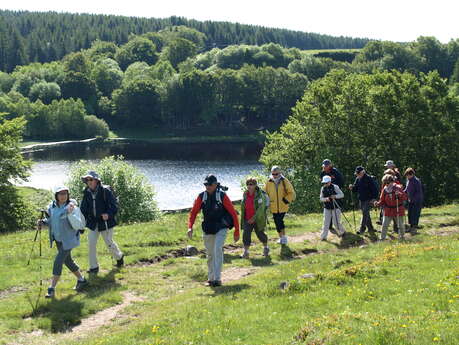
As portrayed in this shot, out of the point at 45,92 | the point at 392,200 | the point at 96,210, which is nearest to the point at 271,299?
the point at 96,210

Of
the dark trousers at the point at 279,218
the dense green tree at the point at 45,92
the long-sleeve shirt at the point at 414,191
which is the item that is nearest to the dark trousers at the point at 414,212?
the long-sleeve shirt at the point at 414,191

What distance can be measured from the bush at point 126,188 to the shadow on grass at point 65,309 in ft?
97.4

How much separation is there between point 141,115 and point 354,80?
125 metres

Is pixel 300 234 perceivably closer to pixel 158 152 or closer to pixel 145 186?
pixel 145 186

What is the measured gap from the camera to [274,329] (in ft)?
36.7

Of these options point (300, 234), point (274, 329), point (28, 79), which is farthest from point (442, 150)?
point (28, 79)

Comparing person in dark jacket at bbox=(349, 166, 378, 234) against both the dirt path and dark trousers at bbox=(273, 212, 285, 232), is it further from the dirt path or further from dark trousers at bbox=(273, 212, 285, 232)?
the dirt path

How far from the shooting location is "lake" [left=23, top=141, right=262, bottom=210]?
264 ft

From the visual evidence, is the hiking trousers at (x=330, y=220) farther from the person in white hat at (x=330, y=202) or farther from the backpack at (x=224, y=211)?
the backpack at (x=224, y=211)

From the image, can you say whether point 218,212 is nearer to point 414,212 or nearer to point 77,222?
point 77,222

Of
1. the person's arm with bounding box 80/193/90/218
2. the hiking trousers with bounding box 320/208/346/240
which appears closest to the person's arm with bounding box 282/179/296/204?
the hiking trousers with bounding box 320/208/346/240

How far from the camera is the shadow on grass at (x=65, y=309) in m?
13.7

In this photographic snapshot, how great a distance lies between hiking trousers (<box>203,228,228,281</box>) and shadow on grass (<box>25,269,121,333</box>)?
2995mm

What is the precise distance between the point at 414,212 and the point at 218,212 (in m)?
11.4
